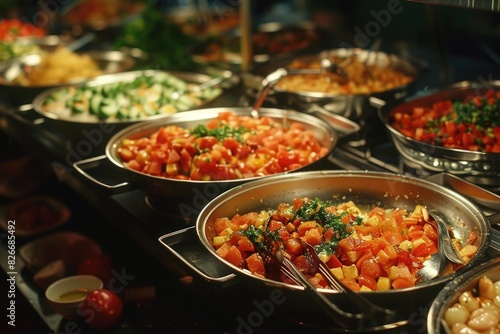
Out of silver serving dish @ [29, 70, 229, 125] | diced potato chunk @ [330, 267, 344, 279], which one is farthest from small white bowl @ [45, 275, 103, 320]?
diced potato chunk @ [330, 267, 344, 279]

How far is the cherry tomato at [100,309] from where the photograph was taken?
2.36m

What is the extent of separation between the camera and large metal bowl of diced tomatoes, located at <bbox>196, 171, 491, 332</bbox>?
159 cm

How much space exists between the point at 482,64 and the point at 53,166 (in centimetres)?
272

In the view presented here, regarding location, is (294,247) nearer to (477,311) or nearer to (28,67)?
(477,311)

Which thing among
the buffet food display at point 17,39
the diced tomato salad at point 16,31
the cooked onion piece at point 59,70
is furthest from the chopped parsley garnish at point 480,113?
the diced tomato salad at point 16,31

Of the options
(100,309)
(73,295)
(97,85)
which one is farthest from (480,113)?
(97,85)

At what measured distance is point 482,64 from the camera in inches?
151

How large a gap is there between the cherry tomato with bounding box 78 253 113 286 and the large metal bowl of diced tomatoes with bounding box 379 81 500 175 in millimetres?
1449

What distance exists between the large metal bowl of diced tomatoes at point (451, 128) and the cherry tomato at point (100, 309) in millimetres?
1313

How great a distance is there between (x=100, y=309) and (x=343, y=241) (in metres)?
1.10

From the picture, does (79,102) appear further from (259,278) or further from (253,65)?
(259,278)

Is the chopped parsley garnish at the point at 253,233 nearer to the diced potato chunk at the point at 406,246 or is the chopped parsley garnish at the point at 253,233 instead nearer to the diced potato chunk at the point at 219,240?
A: the diced potato chunk at the point at 219,240

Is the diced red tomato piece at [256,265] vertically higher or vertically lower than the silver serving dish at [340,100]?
lower

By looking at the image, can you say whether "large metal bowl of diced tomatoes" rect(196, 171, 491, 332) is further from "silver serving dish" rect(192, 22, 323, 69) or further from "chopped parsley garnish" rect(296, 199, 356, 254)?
"silver serving dish" rect(192, 22, 323, 69)
